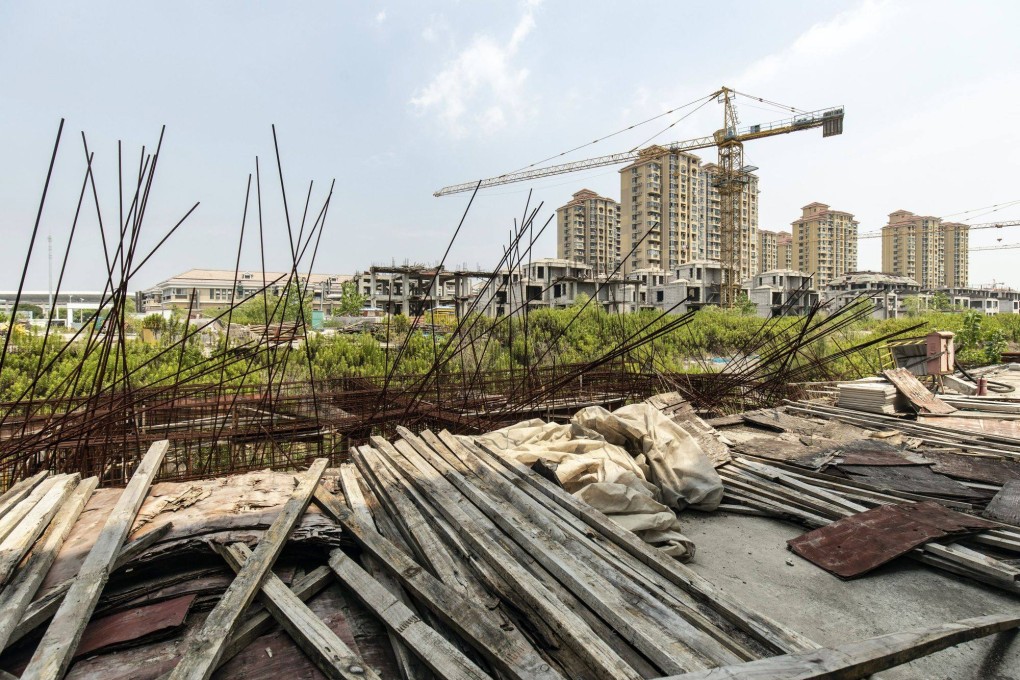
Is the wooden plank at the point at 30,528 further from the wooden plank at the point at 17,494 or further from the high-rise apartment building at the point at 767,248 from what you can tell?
the high-rise apartment building at the point at 767,248

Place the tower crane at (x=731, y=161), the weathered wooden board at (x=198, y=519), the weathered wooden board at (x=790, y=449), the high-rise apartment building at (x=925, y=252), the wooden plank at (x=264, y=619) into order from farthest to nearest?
the high-rise apartment building at (x=925, y=252) < the tower crane at (x=731, y=161) < the weathered wooden board at (x=790, y=449) < the weathered wooden board at (x=198, y=519) < the wooden plank at (x=264, y=619)

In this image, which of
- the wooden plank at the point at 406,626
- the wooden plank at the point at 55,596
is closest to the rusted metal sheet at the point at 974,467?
the wooden plank at the point at 406,626

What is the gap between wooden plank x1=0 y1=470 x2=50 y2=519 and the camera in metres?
2.94

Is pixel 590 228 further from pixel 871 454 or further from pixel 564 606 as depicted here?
pixel 564 606

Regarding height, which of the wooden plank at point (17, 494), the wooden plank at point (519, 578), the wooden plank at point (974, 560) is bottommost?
the wooden plank at point (974, 560)

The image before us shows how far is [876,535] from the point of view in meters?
3.37

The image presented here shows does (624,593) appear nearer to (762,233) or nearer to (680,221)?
(680,221)

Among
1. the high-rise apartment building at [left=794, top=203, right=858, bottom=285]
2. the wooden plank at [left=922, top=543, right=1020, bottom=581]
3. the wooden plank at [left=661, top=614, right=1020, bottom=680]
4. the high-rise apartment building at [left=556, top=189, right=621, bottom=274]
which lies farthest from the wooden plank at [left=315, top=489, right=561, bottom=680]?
the high-rise apartment building at [left=794, top=203, right=858, bottom=285]

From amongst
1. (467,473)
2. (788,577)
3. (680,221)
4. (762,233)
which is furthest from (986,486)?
(762,233)

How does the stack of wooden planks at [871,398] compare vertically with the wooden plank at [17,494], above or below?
below

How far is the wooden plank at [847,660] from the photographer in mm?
1581

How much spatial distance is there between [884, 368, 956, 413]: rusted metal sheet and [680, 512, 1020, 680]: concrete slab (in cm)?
534

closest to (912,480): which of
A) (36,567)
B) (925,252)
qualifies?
(36,567)

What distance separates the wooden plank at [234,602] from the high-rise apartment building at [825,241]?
10413cm
